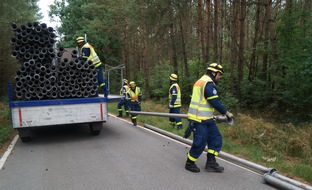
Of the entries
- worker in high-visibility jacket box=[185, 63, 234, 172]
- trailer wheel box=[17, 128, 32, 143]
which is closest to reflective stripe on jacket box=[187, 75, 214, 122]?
worker in high-visibility jacket box=[185, 63, 234, 172]

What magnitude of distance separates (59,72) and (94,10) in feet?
69.7

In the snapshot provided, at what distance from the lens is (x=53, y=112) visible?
25.6 ft

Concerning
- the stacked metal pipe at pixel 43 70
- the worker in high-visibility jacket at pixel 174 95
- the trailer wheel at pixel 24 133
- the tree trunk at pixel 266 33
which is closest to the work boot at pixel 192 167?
the stacked metal pipe at pixel 43 70

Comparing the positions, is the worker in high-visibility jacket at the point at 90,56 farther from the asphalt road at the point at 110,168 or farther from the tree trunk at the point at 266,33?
the tree trunk at the point at 266,33

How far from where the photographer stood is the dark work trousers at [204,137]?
17.8 ft

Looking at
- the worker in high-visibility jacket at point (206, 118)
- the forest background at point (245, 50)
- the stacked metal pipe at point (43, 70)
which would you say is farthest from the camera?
the forest background at point (245, 50)

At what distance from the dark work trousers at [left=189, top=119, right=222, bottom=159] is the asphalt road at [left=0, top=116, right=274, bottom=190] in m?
0.45

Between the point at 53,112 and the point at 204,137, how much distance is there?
14.1ft

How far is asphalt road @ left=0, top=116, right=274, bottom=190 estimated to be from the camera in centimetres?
495

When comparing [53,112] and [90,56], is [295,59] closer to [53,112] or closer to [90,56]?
[90,56]

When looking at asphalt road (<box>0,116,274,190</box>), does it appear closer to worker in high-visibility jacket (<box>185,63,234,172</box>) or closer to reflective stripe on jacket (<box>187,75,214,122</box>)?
worker in high-visibility jacket (<box>185,63,234,172</box>)

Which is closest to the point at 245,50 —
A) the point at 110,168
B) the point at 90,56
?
the point at 90,56

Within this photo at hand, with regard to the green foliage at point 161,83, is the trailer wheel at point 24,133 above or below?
below

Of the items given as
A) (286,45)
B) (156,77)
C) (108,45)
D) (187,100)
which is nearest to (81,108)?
(286,45)
